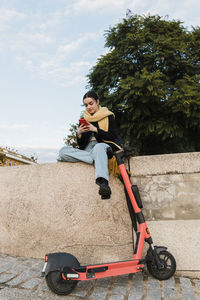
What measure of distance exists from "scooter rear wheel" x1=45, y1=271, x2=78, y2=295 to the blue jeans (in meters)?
0.86

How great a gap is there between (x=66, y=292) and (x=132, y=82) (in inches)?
283

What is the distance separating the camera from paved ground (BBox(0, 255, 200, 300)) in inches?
72.9

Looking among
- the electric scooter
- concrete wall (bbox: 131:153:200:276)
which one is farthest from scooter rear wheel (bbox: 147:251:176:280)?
concrete wall (bbox: 131:153:200:276)

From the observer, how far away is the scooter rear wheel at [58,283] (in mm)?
1861

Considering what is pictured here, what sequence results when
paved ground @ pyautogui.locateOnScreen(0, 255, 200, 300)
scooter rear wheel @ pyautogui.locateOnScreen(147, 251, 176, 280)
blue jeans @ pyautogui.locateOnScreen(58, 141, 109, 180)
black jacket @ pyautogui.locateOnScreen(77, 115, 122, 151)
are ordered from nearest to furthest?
paved ground @ pyautogui.locateOnScreen(0, 255, 200, 300) < scooter rear wheel @ pyautogui.locateOnScreen(147, 251, 176, 280) < blue jeans @ pyautogui.locateOnScreen(58, 141, 109, 180) < black jacket @ pyautogui.locateOnScreen(77, 115, 122, 151)

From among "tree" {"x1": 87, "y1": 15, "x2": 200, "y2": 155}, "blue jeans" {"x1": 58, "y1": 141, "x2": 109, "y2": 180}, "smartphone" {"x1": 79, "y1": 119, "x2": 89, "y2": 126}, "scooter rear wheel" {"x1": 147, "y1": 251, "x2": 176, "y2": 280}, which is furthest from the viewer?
"tree" {"x1": 87, "y1": 15, "x2": 200, "y2": 155}

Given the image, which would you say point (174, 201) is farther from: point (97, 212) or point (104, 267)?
point (104, 267)

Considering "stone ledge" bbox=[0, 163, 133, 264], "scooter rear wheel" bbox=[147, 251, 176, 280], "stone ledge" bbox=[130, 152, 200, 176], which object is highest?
"stone ledge" bbox=[130, 152, 200, 176]

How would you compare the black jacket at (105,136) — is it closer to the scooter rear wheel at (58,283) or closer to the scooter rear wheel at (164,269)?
the scooter rear wheel at (164,269)

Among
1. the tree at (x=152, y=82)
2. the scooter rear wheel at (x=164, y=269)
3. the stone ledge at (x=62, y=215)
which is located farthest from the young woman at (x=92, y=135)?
the tree at (x=152, y=82)

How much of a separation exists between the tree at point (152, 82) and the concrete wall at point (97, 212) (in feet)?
19.1

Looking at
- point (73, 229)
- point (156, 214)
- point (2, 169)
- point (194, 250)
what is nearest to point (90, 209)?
point (73, 229)

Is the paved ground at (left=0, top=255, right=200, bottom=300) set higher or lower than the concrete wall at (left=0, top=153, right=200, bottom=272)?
lower

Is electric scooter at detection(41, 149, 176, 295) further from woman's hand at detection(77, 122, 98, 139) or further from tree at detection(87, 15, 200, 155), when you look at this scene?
tree at detection(87, 15, 200, 155)
